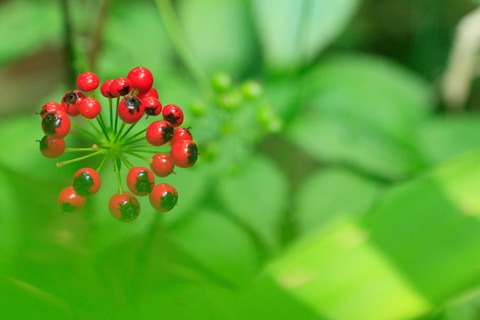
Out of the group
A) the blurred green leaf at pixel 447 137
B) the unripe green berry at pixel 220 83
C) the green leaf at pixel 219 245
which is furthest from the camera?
the blurred green leaf at pixel 447 137

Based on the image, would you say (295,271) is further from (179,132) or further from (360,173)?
(360,173)

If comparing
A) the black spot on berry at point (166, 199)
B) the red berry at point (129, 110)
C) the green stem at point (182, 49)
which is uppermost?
the green stem at point (182, 49)

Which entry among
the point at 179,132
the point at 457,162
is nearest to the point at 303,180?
the point at 457,162

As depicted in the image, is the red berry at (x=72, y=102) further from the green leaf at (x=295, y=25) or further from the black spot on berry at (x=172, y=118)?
the green leaf at (x=295, y=25)

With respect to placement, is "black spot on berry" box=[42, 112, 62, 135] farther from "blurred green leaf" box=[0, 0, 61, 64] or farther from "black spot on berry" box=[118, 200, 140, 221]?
"blurred green leaf" box=[0, 0, 61, 64]

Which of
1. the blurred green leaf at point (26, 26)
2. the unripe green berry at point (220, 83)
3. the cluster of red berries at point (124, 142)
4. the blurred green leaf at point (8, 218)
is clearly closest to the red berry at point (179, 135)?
the cluster of red berries at point (124, 142)

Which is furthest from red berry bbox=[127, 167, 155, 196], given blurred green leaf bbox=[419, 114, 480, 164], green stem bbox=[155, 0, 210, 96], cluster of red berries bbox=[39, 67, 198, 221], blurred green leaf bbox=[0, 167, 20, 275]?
blurred green leaf bbox=[419, 114, 480, 164]
